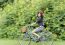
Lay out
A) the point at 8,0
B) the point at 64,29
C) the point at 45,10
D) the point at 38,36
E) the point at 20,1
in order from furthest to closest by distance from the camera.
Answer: the point at 8,0 → the point at 20,1 → the point at 45,10 → the point at 64,29 → the point at 38,36

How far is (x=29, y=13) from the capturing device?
54.2 feet

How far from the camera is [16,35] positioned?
15.6 m

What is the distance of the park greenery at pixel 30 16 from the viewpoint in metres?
15.6

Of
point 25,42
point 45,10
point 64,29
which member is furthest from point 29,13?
point 25,42

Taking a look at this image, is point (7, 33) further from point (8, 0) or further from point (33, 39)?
point (8, 0)

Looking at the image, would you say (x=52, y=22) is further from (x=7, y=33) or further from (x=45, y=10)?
(x=7, y=33)

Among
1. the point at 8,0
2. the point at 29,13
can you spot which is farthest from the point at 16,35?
the point at 8,0

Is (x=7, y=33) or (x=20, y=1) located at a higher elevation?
(x=20, y=1)

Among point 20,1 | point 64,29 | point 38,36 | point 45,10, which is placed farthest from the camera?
point 20,1

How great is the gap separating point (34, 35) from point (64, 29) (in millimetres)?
3556

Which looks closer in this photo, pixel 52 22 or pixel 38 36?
pixel 38 36

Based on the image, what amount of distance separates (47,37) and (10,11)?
5379 mm

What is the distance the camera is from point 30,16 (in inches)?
645

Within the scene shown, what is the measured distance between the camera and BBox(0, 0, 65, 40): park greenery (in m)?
15.6
